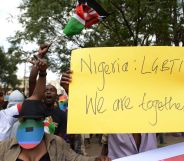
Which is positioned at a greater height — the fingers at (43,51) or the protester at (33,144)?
the fingers at (43,51)

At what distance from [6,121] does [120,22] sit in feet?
30.1

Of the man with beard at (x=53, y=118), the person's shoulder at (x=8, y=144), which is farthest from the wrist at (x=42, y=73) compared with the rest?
the man with beard at (x=53, y=118)

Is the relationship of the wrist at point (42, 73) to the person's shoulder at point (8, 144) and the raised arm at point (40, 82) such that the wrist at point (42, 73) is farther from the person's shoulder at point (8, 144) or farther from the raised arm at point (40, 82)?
the person's shoulder at point (8, 144)

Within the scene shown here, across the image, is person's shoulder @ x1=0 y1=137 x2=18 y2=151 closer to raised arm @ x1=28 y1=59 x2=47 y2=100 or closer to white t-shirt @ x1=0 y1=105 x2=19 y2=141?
raised arm @ x1=28 y1=59 x2=47 y2=100

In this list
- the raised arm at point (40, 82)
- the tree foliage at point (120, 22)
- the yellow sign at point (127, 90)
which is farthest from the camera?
the tree foliage at point (120, 22)

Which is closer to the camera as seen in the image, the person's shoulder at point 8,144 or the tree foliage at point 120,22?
the person's shoulder at point 8,144

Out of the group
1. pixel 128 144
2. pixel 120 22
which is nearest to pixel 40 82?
pixel 128 144

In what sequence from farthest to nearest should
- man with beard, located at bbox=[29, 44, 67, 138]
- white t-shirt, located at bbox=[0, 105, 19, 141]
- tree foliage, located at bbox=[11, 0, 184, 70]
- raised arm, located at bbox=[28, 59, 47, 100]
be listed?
tree foliage, located at bbox=[11, 0, 184, 70] → man with beard, located at bbox=[29, 44, 67, 138] → white t-shirt, located at bbox=[0, 105, 19, 141] → raised arm, located at bbox=[28, 59, 47, 100]

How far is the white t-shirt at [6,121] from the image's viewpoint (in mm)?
4250

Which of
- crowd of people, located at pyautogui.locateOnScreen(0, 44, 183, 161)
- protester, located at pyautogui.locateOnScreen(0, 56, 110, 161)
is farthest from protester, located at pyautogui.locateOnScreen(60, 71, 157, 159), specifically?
protester, located at pyautogui.locateOnScreen(0, 56, 110, 161)

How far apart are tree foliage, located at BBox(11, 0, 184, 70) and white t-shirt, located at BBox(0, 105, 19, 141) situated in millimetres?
7933

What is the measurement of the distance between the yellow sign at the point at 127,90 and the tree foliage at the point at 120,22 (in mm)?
8783

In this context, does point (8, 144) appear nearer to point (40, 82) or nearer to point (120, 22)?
point (40, 82)

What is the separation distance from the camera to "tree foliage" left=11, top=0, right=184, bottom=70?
12.2 meters
